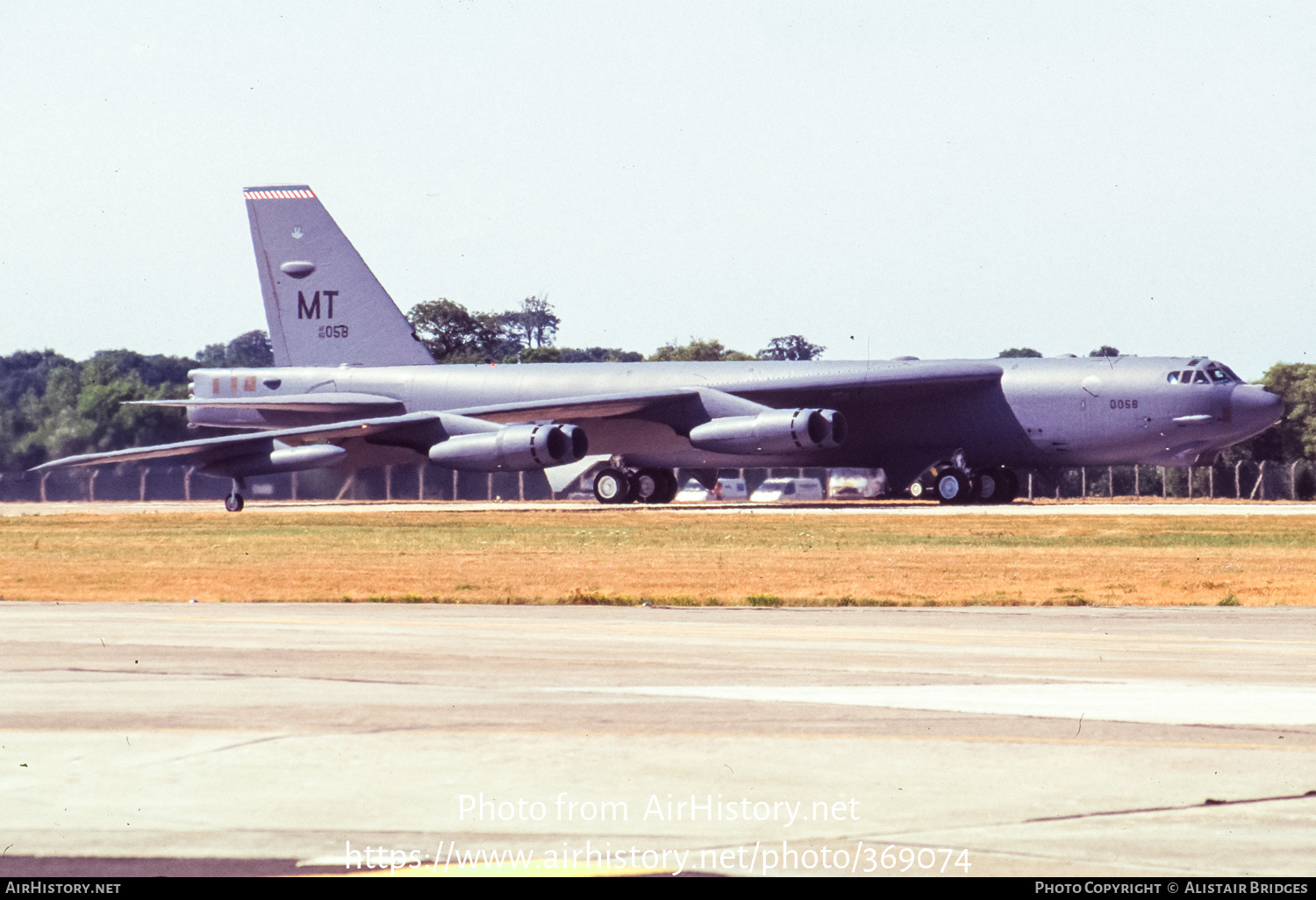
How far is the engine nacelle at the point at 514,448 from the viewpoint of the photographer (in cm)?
4184

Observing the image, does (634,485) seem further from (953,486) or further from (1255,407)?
(1255,407)

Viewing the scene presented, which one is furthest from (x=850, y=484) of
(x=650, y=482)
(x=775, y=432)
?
(x=775, y=432)

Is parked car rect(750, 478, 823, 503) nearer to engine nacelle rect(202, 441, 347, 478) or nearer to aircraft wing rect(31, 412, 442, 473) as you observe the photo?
aircraft wing rect(31, 412, 442, 473)

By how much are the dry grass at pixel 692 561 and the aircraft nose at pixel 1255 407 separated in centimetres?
762

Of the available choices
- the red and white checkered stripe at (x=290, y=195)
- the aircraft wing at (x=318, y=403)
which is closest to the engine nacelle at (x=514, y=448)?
the aircraft wing at (x=318, y=403)

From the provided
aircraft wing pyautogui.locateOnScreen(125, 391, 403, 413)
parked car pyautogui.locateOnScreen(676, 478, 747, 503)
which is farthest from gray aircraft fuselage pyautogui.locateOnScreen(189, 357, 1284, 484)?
parked car pyautogui.locateOnScreen(676, 478, 747, 503)

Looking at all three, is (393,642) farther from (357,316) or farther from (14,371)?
(14,371)

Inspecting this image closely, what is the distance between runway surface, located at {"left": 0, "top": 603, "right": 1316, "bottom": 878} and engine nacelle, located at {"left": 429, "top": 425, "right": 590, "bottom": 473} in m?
28.9

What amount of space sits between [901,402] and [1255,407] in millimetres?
9327

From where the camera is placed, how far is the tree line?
2324 inches

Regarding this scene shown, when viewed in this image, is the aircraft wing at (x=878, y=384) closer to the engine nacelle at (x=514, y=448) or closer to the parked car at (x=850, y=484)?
the engine nacelle at (x=514, y=448)

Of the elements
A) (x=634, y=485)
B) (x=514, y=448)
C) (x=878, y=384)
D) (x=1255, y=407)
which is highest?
(x=878, y=384)

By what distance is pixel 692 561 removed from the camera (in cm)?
2302

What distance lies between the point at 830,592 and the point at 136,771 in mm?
11585
